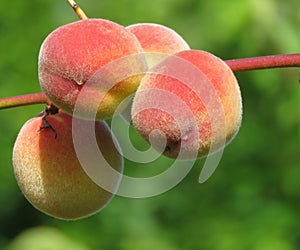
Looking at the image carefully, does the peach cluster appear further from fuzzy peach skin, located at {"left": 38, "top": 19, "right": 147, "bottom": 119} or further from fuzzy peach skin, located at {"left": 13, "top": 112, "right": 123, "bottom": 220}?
fuzzy peach skin, located at {"left": 13, "top": 112, "right": 123, "bottom": 220}

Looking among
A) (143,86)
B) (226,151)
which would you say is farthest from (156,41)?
(226,151)

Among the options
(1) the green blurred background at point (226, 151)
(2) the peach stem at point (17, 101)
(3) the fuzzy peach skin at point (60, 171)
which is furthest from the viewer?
(1) the green blurred background at point (226, 151)

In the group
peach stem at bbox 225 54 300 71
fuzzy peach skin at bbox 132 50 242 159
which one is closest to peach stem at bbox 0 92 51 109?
fuzzy peach skin at bbox 132 50 242 159

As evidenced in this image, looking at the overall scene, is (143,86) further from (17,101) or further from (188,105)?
(17,101)

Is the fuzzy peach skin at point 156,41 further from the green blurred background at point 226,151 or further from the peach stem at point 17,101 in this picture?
the green blurred background at point 226,151

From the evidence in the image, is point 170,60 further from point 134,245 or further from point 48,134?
point 134,245

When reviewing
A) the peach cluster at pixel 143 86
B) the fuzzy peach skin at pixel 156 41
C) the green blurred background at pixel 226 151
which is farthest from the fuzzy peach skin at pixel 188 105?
the green blurred background at pixel 226 151
